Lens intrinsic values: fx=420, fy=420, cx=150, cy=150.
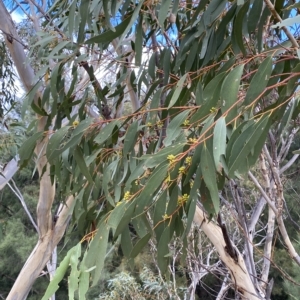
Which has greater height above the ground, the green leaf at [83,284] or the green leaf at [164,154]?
the green leaf at [164,154]

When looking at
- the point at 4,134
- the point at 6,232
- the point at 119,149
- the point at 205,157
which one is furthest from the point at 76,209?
the point at 6,232

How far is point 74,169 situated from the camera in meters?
1.23

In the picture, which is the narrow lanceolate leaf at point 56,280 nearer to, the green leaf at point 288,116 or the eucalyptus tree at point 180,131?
the eucalyptus tree at point 180,131

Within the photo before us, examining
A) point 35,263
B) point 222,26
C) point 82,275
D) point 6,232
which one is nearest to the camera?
point 82,275

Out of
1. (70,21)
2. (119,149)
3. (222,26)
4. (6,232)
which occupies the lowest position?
(6,232)

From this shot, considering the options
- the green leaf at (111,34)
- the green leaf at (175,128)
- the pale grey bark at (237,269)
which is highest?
the green leaf at (111,34)

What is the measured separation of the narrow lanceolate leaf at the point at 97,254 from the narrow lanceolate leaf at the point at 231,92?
1.01 feet

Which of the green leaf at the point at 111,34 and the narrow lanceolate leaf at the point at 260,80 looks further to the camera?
the green leaf at the point at 111,34

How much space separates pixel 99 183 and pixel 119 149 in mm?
159

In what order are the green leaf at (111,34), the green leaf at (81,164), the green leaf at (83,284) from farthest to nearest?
the green leaf at (81,164), the green leaf at (111,34), the green leaf at (83,284)

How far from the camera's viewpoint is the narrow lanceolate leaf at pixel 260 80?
731 mm

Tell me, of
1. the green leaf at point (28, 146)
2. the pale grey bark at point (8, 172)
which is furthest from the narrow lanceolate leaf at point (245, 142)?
the pale grey bark at point (8, 172)

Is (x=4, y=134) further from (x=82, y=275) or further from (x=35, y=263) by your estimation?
(x=82, y=275)

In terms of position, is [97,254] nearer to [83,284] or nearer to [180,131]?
[83,284]
